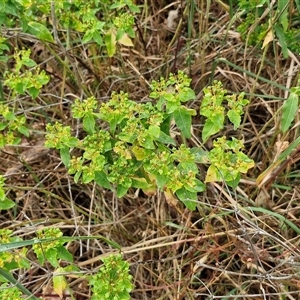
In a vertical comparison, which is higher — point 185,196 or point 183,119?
point 183,119

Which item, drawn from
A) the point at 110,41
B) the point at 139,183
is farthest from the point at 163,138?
the point at 110,41

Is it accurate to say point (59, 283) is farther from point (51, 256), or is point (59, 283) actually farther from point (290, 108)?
point (290, 108)

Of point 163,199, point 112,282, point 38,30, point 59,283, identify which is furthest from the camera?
point 163,199

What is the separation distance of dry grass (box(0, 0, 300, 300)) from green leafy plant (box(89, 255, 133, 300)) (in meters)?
0.26

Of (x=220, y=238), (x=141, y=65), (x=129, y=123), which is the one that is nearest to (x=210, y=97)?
(x=129, y=123)

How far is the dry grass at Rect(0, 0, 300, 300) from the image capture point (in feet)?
4.98

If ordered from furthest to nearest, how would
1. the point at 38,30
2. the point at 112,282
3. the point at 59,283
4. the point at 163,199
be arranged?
the point at 163,199 < the point at 38,30 < the point at 59,283 < the point at 112,282

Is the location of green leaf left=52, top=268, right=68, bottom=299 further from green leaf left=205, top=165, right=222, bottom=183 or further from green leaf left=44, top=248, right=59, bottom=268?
green leaf left=205, top=165, right=222, bottom=183

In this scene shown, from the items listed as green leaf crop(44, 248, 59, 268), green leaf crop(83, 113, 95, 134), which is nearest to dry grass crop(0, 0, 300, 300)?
green leaf crop(44, 248, 59, 268)

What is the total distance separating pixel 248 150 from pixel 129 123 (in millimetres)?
722

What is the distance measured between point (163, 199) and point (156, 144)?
0.45m

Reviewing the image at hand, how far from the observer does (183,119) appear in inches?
49.1

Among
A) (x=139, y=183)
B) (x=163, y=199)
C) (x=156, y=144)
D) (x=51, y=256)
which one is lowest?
(x=163, y=199)

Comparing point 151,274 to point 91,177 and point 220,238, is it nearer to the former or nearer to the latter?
point 220,238
